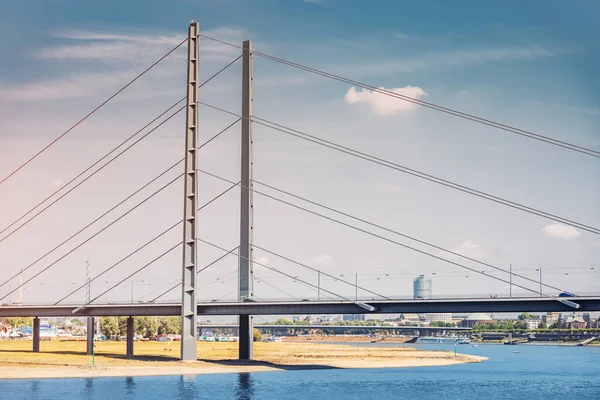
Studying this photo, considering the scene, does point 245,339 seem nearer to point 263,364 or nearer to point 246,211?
point 263,364

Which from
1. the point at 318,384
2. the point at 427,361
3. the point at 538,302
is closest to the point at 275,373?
the point at 318,384

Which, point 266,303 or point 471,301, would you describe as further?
point 266,303

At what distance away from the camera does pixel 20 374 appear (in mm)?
90375

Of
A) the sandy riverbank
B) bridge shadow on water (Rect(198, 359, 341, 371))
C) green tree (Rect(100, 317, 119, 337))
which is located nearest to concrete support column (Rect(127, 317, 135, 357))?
the sandy riverbank

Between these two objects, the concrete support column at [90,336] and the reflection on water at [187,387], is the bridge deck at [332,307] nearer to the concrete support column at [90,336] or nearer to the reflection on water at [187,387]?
the concrete support column at [90,336]

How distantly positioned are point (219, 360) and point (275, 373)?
43.9ft

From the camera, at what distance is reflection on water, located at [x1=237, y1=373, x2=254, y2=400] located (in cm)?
7344

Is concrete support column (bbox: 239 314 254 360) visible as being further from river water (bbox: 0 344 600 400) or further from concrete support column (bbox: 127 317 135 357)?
concrete support column (bbox: 127 317 135 357)

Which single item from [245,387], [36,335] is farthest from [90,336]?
[245,387]

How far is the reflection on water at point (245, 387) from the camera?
73438mm

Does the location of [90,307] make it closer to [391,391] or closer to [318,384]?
[318,384]

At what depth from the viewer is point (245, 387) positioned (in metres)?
81.4

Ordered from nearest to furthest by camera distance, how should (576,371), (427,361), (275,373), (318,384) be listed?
(318,384), (275,373), (576,371), (427,361)

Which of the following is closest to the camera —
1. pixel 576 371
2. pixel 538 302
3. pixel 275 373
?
pixel 538 302
